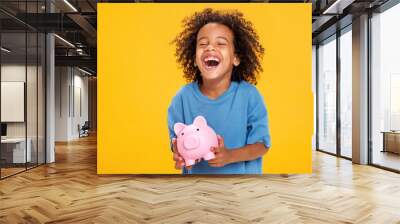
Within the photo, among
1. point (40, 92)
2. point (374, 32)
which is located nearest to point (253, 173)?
point (374, 32)

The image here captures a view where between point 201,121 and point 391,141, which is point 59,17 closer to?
point 201,121

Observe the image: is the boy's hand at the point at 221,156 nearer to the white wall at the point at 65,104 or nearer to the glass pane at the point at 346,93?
the glass pane at the point at 346,93

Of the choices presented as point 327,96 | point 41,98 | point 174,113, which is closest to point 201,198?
point 174,113

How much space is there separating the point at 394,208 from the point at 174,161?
11.3ft

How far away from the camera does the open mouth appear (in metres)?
6.12

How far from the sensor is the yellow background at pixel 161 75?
680 cm

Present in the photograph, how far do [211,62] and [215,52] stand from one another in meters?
0.16

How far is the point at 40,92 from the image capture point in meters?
8.72

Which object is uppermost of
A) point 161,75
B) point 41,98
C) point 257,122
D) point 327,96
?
point 161,75

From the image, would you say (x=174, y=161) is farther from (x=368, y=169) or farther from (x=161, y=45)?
(x=368, y=169)

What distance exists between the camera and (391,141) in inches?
333

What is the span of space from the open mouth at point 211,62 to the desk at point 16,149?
413 centimetres

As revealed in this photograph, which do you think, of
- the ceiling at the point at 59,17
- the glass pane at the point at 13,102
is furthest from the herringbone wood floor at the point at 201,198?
the ceiling at the point at 59,17

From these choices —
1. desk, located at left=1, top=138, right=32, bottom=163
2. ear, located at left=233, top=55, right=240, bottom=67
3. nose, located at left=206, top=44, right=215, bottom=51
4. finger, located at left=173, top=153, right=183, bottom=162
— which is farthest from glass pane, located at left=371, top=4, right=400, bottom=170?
desk, located at left=1, top=138, right=32, bottom=163
